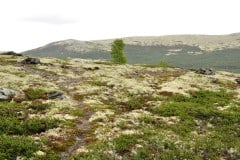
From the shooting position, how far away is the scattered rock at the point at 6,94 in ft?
154

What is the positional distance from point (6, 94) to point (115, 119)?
16208 millimetres

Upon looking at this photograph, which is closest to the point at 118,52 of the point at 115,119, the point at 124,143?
the point at 115,119

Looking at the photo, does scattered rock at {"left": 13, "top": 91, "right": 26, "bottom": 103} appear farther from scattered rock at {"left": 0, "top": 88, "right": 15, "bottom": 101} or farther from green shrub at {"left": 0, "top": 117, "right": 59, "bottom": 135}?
green shrub at {"left": 0, "top": 117, "right": 59, "bottom": 135}

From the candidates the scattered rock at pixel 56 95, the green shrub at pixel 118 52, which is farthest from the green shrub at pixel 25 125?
the green shrub at pixel 118 52

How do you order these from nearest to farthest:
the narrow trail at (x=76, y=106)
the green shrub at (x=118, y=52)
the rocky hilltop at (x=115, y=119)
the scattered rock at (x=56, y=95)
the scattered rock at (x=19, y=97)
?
the rocky hilltop at (x=115, y=119)
the narrow trail at (x=76, y=106)
the scattered rock at (x=19, y=97)
the scattered rock at (x=56, y=95)
the green shrub at (x=118, y=52)

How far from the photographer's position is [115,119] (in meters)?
40.2

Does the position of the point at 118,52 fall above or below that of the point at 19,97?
above

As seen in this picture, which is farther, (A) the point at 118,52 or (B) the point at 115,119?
(A) the point at 118,52

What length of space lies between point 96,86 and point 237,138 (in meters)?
28.7

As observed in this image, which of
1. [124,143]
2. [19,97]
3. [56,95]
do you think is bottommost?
[124,143]

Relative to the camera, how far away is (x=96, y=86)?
60.6 m

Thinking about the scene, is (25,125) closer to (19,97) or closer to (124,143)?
(124,143)

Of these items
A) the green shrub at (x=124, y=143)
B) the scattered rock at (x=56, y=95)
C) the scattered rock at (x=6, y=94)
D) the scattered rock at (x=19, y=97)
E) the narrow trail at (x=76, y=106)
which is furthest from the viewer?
the scattered rock at (x=56, y=95)

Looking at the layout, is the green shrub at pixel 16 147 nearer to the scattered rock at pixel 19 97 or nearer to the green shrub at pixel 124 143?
the green shrub at pixel 124 143
